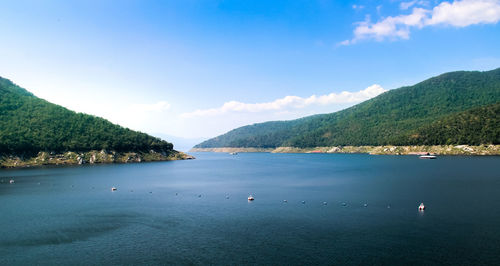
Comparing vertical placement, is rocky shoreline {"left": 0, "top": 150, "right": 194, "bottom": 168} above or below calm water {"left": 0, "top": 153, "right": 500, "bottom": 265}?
above

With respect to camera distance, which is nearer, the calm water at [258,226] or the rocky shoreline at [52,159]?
the calm water at [258,226]

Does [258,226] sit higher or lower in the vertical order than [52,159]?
lower

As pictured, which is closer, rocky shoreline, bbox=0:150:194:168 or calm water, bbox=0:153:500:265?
calm water, bbox=0:153:500:265

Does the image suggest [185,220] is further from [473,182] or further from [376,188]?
[473,182]

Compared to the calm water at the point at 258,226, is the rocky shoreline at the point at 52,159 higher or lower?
higher

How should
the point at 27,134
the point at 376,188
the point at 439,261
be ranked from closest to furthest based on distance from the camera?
the point at 439,261
the point at 376,188
the point at 27,134

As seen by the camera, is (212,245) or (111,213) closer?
(212,245)

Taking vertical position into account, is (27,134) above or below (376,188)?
above

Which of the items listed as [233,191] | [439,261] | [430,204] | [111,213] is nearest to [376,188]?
[430,204]

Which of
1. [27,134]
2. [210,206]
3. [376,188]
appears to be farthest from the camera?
[27,134]

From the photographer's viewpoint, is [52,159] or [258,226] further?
[52,159]
